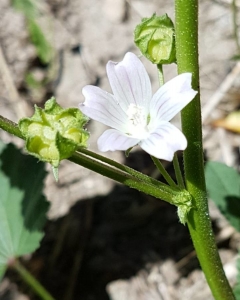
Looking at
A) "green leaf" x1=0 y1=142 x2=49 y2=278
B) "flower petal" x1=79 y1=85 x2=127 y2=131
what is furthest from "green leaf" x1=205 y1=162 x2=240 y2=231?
"flower petal" x1=79 y1=85 x2=127 y2=131

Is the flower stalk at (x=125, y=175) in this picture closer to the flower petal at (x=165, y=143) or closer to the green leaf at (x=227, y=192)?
the flower petal at (x=165, y=143)

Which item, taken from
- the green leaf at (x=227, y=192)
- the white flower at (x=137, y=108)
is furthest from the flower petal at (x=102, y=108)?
the green leaf at (x=227, y=192)

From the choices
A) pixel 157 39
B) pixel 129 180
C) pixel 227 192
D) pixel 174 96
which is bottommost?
pixel 227 192

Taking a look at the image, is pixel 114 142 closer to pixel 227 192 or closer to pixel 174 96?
pixel 174 96

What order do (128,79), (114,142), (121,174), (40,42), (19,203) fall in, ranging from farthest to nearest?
(40,42), (19,203), (128,79), (121,174), (114,142)

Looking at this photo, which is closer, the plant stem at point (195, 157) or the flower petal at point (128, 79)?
the plant stem at point (195, 157)

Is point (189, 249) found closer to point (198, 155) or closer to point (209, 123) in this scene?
point (209, 123)

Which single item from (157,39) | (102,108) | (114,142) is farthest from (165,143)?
(157,39)
